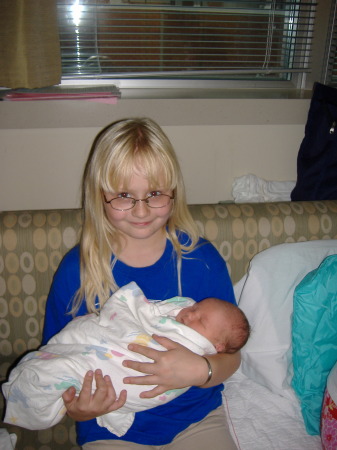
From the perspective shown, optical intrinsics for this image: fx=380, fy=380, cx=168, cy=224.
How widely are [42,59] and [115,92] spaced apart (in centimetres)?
39

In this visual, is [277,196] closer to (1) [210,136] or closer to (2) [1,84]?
(1) [210,136]

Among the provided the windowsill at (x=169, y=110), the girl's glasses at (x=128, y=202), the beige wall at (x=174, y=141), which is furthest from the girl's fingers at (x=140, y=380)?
the windowsill at (x=169, y=110)

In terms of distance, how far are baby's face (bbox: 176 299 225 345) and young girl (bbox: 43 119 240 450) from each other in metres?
0.08

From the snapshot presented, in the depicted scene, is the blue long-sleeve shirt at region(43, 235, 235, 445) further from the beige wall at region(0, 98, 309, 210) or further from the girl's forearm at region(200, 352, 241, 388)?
the beige wall at region(0, 98, 309, 210)

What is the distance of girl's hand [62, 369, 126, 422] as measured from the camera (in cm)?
100

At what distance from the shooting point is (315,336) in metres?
1.40

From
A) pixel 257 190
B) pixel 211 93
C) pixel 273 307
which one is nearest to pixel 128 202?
pixel 273 307

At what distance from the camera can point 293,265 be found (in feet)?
5.01

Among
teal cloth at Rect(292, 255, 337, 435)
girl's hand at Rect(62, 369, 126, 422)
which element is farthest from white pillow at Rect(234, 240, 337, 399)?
girl's hand at Rect(62, 369, 126, 422)

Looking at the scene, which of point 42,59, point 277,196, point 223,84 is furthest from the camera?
point 223,84

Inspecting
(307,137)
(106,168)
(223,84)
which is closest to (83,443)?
(106,168)

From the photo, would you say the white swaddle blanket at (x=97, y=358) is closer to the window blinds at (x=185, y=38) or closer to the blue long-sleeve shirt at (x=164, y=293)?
the blue long-sleeve shirt at (x=164, y=293)

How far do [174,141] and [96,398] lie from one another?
1.43 m

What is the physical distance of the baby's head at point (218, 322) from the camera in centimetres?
118
